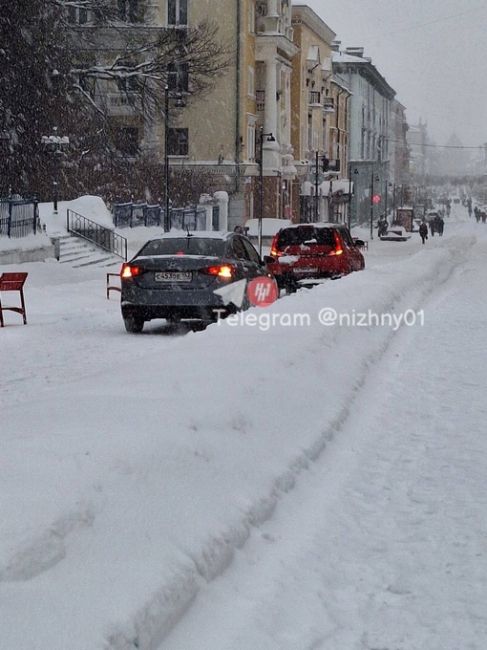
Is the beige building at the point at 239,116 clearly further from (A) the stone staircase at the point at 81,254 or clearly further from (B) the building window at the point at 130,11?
(A) the stone staircase at the point at 81,254

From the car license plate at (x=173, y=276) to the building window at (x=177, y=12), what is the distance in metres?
44.0

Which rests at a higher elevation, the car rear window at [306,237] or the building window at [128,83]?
the building window at [128,83]

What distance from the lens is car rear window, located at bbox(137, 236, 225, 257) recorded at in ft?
50.2

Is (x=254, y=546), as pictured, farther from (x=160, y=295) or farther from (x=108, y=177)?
(x=108, y=177)

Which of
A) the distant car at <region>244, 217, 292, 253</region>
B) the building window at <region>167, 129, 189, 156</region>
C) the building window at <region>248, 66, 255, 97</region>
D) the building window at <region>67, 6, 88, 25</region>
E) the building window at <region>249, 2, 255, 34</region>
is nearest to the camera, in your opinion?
the building window at <region>67, 6, 88, 25</region>

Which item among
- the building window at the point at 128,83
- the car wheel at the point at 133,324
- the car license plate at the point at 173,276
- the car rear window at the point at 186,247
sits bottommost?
the car wheel at the point at 133,324

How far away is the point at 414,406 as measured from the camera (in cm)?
945

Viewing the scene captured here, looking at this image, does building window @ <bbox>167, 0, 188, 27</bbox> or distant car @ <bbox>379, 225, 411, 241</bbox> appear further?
distant car @ <bbox>379, 225, 411, 241</bbox>

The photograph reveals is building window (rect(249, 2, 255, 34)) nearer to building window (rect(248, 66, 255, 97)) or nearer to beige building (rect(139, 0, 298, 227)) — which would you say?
beige building (rect(139, 0, 298, 227))

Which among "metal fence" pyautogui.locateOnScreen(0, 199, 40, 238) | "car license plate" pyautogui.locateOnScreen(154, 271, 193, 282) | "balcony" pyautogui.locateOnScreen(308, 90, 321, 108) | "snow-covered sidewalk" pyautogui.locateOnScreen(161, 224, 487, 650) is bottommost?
"snow-covered sidewalk" pyautogui.locateOnScreen(161, 224, 487, 650)

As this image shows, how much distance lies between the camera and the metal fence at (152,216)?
4209cm

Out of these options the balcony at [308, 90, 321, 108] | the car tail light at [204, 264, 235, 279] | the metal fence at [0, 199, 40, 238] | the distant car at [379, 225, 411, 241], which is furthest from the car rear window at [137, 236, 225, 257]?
the balcony at [308, 90, 321, 108]

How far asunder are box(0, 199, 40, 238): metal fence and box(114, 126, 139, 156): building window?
23.4m

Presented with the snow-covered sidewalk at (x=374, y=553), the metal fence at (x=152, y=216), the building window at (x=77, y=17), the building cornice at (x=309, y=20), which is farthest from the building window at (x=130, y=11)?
the building cornice at (x=309, y=20)
